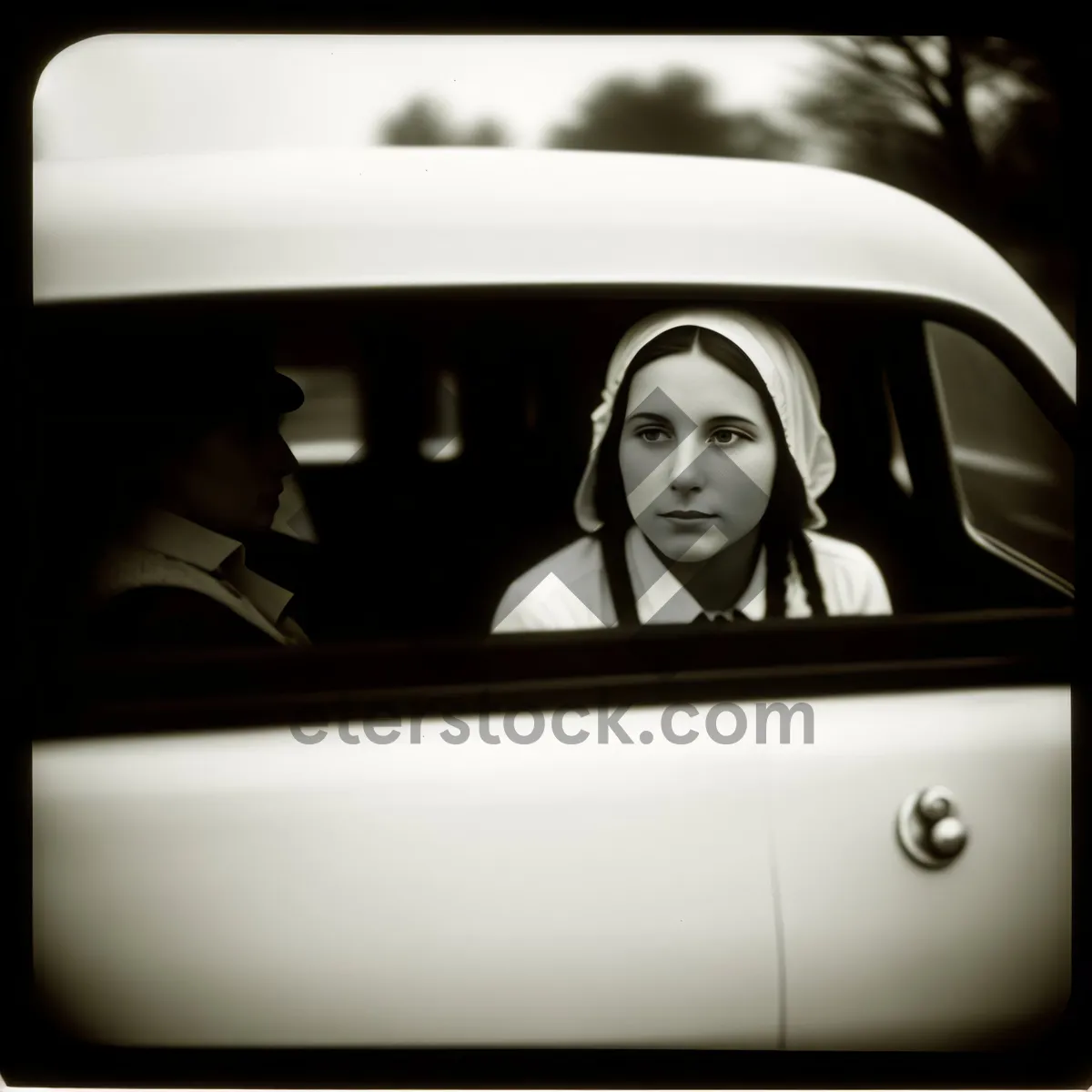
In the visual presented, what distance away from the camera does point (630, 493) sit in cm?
161

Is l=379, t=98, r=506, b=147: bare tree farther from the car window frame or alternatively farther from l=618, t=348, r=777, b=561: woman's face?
l=618, t=348, r=777, b=561: woman's face

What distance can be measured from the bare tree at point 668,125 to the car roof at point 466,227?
0.14 ft

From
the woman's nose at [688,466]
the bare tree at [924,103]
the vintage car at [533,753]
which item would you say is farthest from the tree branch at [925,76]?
the woman's nose at [688,466]

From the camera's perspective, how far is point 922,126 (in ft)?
5.72

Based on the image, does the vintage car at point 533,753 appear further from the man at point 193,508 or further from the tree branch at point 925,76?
the tree branch at point 925,76

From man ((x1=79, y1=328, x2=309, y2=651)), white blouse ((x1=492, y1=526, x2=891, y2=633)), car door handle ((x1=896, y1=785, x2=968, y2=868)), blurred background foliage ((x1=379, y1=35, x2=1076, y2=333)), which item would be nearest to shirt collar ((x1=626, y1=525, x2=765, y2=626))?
white blouse ((x1=492, y1=526, x2=891, y2=633))

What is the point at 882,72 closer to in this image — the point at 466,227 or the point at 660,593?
the point at 466,227

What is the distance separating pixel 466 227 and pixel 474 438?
0.35m

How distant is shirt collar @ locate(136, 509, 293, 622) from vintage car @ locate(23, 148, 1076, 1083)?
0.28ft

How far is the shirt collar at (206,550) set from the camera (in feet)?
4.99

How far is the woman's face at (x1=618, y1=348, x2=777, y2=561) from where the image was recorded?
1.56 m

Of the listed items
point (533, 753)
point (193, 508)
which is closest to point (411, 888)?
point (533, 753)

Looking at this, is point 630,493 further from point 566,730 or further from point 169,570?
point 169,570

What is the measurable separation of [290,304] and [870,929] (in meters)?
1.24
